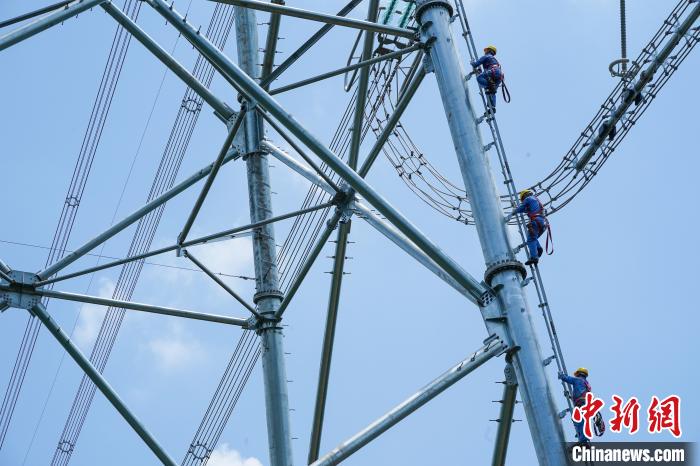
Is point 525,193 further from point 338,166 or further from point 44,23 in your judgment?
point 44,23

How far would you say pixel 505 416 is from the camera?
16672 mm

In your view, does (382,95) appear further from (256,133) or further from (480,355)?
(480,355)

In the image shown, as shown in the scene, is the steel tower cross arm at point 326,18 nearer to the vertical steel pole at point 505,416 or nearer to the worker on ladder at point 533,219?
the worker on ladder at point 533,219

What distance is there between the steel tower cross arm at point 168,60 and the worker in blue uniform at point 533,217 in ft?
23.6

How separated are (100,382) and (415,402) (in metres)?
7.12

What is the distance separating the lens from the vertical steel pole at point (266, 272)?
21688 millimetres

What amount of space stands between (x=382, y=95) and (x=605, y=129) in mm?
5070

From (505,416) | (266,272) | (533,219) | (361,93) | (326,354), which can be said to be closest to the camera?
(505,416)

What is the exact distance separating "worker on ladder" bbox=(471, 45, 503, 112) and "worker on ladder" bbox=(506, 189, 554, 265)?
4.61 feet

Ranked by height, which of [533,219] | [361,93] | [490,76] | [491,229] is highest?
[361,93]

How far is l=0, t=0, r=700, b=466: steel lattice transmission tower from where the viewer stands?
53.9 ft

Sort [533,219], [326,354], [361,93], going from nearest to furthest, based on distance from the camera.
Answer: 1. [533,219]
2. [361,93]
3. [326,354]

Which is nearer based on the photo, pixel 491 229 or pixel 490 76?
pixel 491 229

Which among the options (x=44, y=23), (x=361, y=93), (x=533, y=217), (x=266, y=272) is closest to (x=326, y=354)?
(x=266, y=272)
